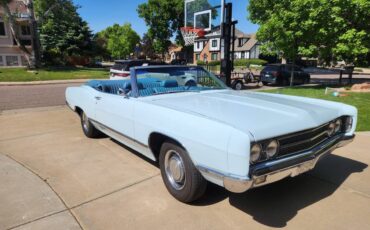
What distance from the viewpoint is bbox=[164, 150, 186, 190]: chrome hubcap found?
317 cm

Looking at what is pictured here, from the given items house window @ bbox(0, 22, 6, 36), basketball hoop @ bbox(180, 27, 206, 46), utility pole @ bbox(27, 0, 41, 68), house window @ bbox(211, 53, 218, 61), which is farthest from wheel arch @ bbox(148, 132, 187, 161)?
house window @ bbox(211, 53, 218, 61)

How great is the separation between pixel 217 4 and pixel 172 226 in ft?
41.2

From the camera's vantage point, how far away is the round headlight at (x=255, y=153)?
2506 mm

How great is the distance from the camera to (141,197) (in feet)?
11.1

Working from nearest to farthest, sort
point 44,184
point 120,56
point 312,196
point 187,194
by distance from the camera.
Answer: point 187,194 → point 312,196 → point 44,184 → point 120,56

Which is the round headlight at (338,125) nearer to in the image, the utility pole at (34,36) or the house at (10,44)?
the utility pole at (34,36)

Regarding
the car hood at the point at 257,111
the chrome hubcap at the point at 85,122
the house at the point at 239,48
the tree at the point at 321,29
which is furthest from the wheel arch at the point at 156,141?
the house at the point at 239,48

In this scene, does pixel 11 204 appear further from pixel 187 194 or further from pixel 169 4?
pixel 169 4

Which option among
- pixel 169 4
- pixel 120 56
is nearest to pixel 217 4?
pixel 169 4

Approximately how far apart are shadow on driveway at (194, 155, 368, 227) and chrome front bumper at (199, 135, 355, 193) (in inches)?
20.9

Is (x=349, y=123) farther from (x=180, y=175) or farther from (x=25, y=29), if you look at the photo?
(x=25, y=29)

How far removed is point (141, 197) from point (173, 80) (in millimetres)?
1797

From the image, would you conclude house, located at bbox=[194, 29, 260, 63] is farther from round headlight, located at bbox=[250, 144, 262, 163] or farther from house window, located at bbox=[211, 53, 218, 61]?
round headlight, located at bbox=[250, 144, 262, 163]

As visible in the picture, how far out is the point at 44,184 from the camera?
3.69 m
